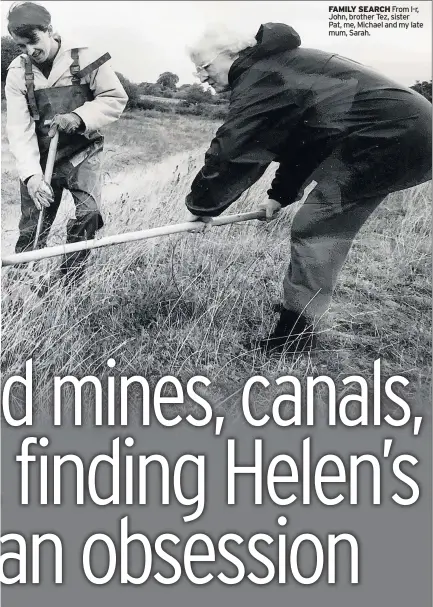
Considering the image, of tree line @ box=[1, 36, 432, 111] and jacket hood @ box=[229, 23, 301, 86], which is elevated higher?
jacket hood @ box=[229, 23, 301, 86]

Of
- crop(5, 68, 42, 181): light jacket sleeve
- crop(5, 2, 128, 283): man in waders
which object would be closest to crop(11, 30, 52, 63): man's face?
crop(5, 2, 128, 283): man in waders

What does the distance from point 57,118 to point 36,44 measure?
309 mm

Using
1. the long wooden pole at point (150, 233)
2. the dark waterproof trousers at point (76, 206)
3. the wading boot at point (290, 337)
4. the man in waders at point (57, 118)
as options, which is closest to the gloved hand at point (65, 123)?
the man in waders at point (57, 118)

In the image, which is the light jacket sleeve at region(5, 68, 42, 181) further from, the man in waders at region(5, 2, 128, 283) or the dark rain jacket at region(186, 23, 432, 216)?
the dark rain jacket at region(186, 23, 432, 216)

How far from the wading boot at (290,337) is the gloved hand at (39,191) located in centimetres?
109

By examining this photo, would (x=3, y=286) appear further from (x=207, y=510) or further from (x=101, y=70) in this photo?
(x=207, y=510)

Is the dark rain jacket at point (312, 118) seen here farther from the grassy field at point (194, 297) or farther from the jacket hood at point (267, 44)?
the grassy field at point (194, 297)

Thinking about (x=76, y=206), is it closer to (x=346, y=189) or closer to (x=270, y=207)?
(x=270, y=207)

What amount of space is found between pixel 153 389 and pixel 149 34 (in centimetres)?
148

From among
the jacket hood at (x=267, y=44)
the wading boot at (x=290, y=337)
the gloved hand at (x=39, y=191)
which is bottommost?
the wading boot at (x=290, y=337)

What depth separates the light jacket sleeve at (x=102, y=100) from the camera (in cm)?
297

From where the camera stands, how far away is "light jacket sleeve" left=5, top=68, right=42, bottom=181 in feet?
9.76

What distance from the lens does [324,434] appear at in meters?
2.97

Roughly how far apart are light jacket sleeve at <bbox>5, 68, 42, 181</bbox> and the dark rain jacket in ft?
2.46
